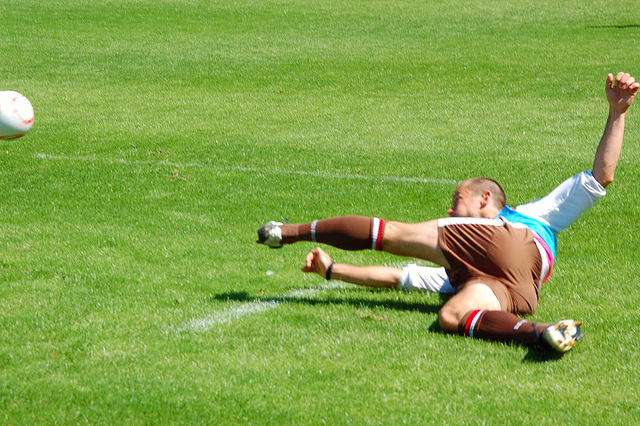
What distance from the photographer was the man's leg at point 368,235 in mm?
5988

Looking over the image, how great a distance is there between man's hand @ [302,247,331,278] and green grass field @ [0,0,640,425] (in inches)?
10.3

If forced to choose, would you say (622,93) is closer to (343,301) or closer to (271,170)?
(343,301)

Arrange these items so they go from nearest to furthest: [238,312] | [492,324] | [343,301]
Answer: [492,324]
[238,312]
[343,301]

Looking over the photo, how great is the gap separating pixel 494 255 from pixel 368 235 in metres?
0.95

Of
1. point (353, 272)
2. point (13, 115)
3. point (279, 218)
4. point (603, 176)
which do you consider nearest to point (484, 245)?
point (353, 272)

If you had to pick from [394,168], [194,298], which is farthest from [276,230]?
[394,168]

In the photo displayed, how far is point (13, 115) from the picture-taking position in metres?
8.18

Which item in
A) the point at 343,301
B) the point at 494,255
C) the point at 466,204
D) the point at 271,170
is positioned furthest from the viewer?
the point at 271,170

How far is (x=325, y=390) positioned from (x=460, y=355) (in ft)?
3.48

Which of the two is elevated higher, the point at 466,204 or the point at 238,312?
the point at 466,204

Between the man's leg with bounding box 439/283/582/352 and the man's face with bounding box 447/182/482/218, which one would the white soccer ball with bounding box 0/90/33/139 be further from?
the man's leg with bounding box 439/283/582/352

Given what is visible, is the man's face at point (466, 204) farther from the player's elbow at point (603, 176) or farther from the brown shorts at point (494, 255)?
the player's elbow at point (603, 176)

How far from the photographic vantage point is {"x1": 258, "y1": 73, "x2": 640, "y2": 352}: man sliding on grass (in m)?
5.61

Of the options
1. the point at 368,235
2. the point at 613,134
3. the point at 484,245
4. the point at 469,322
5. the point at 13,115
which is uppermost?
the point at 13,115
